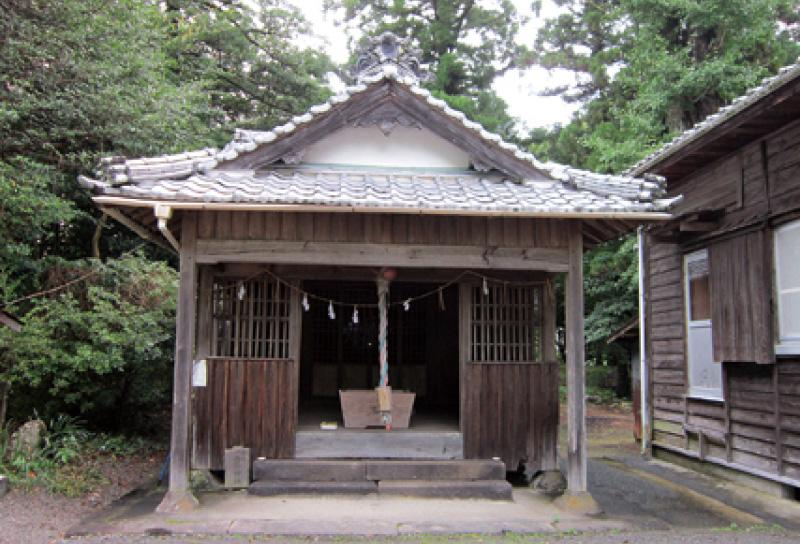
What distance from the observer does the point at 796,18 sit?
19.3m

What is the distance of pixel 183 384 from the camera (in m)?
7.50

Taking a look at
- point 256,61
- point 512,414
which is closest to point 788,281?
point 512,414

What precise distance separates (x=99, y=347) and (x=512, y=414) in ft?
22.2

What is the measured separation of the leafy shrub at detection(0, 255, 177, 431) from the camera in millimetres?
9680

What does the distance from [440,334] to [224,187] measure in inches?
275

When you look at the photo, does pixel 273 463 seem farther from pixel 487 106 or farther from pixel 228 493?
pixel 487 106

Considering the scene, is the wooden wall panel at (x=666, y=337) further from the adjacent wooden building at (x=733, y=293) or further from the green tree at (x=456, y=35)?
the green tree at (x=456, y=35)

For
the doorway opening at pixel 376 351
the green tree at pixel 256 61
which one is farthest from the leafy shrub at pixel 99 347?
the green tree at pixel 256 61

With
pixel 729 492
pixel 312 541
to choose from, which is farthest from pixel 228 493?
pixel 729 492

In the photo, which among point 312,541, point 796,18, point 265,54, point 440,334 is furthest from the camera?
point 265,54

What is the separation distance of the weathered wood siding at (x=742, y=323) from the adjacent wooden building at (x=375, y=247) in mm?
2310

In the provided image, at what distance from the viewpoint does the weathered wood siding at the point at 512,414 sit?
8688 millimetres

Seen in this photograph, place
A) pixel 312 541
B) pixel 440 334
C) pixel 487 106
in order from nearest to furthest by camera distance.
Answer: pixel 312 541 < pixel 440 334 < pixel 487 106

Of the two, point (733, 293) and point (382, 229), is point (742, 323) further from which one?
point (382, 229)
